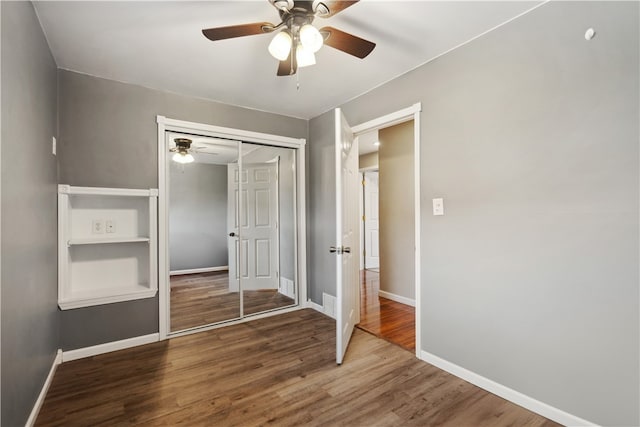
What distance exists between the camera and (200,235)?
344 centimetres

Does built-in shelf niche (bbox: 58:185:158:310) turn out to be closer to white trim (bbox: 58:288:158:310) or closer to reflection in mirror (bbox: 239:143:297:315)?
white trim (bbox: 58:288:158:310)

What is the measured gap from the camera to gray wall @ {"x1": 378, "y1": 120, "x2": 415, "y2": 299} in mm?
3936

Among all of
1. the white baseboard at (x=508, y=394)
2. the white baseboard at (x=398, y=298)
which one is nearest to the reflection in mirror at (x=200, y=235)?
the white baseboard at (x=398, y=298)

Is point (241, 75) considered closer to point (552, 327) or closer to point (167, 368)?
point (167, 368)

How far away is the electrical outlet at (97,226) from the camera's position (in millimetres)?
2663

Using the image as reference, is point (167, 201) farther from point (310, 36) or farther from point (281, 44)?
point (310, 36)

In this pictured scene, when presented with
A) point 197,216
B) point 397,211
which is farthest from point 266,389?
point 397,211

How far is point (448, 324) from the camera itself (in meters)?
2.28

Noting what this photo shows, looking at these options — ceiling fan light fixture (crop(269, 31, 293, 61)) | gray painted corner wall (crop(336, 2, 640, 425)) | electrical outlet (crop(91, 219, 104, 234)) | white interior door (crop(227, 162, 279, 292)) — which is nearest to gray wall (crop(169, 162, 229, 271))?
white interior door (crop(227, 162, 279, 292))

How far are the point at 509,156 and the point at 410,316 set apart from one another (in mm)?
2229

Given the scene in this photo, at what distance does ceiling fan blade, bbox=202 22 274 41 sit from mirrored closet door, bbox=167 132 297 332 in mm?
1654

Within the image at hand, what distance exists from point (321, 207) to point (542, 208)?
2.32 meters

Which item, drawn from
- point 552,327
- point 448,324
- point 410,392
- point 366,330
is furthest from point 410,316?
point 552,327

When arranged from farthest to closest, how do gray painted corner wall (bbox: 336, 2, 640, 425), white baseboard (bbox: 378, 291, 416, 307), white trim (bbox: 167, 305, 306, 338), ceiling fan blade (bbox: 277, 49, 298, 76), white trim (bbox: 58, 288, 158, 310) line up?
white baseboard (bbox: 378, 291, 416, 307)
white trim (bbox: 167, 305, 306, 338)
white trim (bbox: 58, 288, 158, 310)
ceiling fan blade (bbox: 277, 49, 298, 76)
gray painted corner wall (bbox: 336, 2, 640, 425)
